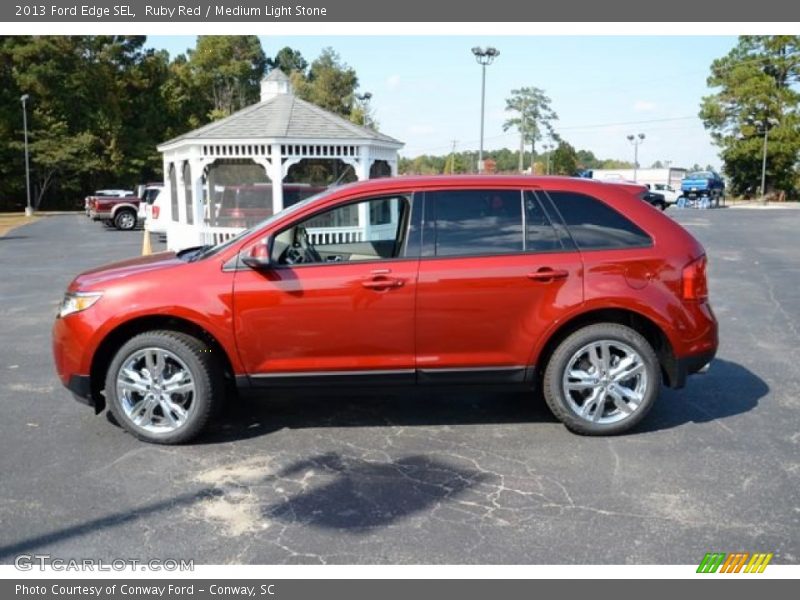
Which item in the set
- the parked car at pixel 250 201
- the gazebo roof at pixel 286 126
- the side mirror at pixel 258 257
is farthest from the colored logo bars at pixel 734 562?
Result: the parked car at pixel 250 201

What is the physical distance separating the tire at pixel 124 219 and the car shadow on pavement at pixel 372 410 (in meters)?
24.1

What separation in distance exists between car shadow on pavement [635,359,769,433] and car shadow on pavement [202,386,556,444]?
82 cm

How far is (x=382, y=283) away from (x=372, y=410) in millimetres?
1272

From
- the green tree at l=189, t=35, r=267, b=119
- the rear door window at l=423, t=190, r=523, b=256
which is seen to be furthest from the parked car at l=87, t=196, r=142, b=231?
the green tree at l=189, t=35, r=267, b=119

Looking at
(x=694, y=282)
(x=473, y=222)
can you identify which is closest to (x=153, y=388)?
(x=473, y=222)

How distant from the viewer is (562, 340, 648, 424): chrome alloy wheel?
4902 mm

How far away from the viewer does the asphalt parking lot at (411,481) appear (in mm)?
3525

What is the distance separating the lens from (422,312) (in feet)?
15.6

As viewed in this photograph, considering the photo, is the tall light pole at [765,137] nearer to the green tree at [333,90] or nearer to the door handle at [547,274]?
the green tree at [333,90]

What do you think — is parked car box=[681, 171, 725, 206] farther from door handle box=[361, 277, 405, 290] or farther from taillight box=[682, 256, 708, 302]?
door handle box=[361, 277, 405, 290]

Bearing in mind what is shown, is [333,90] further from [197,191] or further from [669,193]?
[197,191]

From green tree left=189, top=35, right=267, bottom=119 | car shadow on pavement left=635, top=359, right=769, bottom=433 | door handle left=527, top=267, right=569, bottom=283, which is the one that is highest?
green tree left=189, top=35, right=267, bottom=119

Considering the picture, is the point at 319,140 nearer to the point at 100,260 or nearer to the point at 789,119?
the point at 100,260

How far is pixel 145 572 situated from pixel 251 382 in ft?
5.55
